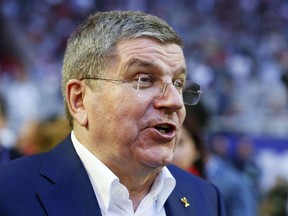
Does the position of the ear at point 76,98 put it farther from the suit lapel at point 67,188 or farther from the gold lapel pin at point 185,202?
the gold lapel pin at point 185,202

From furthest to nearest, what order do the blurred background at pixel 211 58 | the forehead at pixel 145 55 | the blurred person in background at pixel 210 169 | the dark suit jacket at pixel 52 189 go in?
the blurred background at pixel 211 58 → the blurred person in background at pixel 210 169 → the forehead at pixel 145 55 → the dark suit jacket at pixel 52 189

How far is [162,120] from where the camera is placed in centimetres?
221

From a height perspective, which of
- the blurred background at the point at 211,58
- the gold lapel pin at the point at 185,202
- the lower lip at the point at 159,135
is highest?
the lower lip at the point at 159,135

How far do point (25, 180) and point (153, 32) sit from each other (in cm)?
A: 62

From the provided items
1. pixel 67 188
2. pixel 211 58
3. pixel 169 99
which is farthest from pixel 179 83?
pixel 211 58

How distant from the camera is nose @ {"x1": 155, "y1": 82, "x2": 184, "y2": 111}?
7.30ft

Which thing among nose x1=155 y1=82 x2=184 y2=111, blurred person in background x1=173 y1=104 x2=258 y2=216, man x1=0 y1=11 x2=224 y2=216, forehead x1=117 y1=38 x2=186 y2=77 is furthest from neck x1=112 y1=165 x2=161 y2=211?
blurred person in background x1=173 y1=104 x2=258 y2=216

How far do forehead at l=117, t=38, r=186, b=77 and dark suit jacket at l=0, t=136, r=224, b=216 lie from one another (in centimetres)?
36

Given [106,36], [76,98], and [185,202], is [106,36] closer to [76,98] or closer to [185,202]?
[76,98]

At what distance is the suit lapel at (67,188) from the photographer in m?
2.18

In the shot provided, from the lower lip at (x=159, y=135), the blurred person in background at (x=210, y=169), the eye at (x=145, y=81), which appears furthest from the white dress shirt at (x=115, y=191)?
the blurred person in background at (x=210, y=169)

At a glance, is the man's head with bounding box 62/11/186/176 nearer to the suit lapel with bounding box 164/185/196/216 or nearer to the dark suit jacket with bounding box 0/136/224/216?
the dark suit jacket with bounding box 0/136/224/216

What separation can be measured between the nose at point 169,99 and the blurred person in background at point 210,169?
1.56 meters

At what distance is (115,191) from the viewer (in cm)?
224
